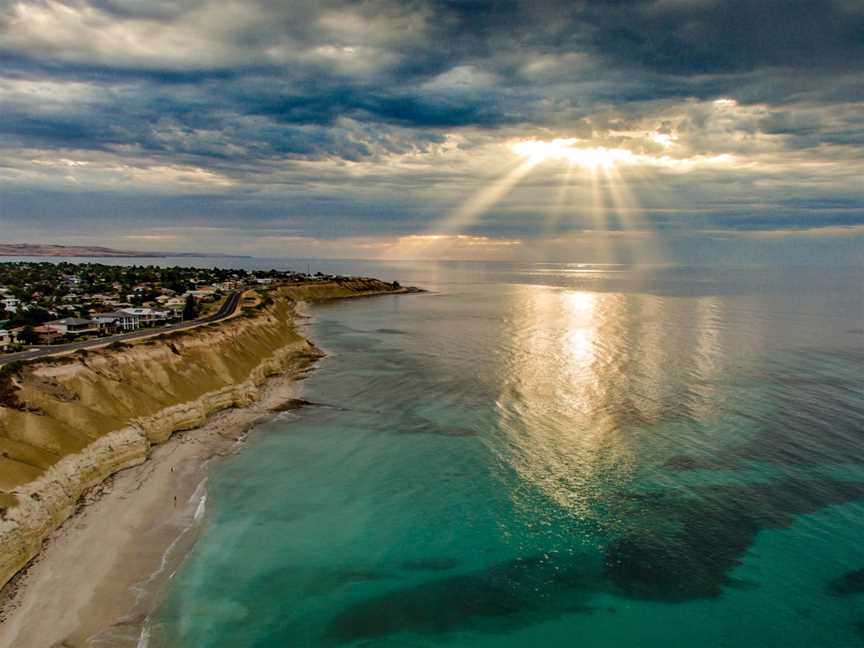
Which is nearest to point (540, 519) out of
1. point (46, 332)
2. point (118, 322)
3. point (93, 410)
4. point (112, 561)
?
point (112, 561)

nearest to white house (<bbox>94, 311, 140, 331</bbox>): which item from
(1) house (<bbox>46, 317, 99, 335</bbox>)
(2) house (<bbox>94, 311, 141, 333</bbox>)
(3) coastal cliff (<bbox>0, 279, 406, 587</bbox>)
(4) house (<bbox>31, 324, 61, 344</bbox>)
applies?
(2) house (<bbox>94, 311, 141, 333</bbox>)

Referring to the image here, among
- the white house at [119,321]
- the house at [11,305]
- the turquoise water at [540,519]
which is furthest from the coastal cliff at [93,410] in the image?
the house at [11,305]

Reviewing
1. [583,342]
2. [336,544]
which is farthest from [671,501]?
[583,342]

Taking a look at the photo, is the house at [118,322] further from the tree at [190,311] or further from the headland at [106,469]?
the headland at [106,469]

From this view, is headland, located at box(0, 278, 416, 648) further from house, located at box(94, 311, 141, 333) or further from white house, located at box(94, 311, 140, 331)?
white house, located at box(94, 311, 140, 331)

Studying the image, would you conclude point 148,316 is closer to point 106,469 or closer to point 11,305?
point 11,305

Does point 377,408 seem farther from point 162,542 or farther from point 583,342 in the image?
point 583,342
